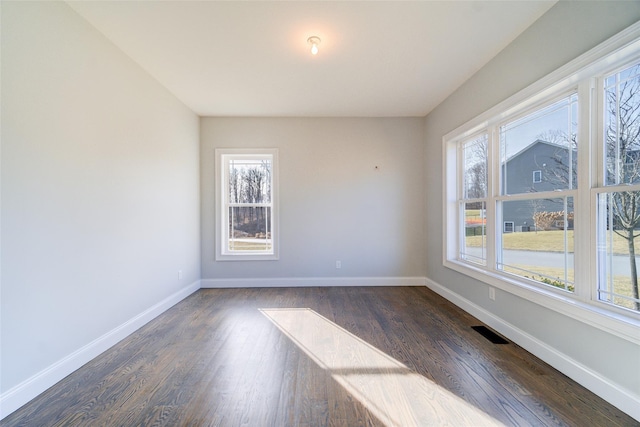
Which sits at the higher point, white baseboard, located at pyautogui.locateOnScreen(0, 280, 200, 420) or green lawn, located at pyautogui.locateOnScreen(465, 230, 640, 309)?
green lawn, located at pyautogui.locateOnScreen(465, 230, 640, 309)

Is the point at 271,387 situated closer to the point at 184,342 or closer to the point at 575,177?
the point at 184,342

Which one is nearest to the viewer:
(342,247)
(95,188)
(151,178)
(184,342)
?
(95,188)

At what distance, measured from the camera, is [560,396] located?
1.58 metres

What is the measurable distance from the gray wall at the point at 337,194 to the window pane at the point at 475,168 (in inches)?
33.7

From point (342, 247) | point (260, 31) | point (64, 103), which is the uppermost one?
point (260, 31)

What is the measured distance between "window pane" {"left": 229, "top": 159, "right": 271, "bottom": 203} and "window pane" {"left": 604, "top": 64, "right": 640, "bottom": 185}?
3.68 m

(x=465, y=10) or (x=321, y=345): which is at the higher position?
(x=465, y=10)

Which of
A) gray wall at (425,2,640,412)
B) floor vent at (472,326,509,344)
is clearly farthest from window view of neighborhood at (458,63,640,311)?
floor vent at (472,326,509,344)

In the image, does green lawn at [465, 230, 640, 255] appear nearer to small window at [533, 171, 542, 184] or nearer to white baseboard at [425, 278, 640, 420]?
small window at [533, 171, 542, 184]

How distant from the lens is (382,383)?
5.68 ft

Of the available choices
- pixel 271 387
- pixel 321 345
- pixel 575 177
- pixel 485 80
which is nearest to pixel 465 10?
pixel 485 80

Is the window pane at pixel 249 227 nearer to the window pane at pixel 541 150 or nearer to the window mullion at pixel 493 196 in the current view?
the window mullion at pixel 493 196

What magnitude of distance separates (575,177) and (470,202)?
125cm

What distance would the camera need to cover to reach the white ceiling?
1.91 meters
